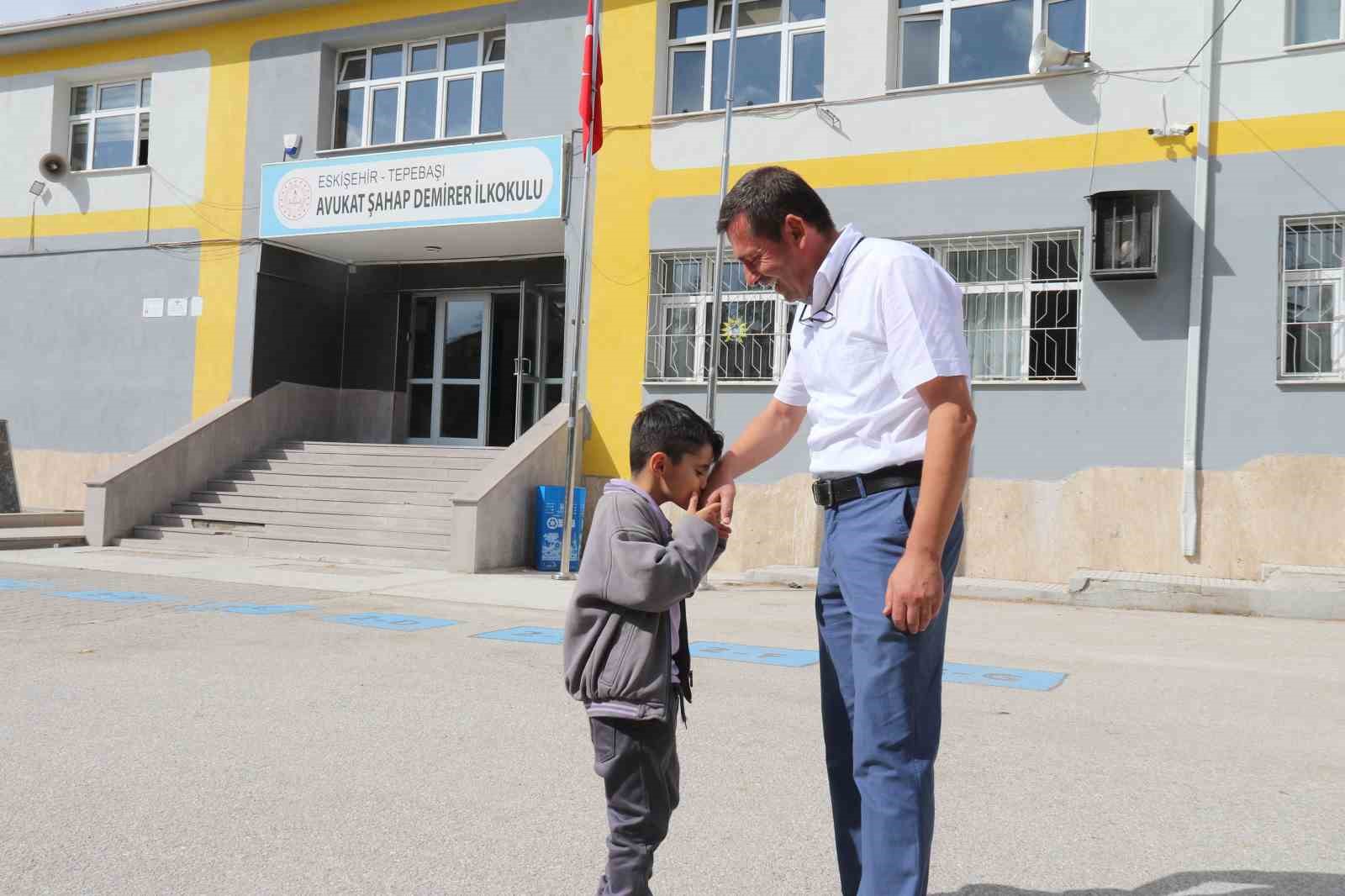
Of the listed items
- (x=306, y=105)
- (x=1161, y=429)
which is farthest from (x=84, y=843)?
(x=306, y=105)

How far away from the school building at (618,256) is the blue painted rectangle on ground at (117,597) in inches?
131

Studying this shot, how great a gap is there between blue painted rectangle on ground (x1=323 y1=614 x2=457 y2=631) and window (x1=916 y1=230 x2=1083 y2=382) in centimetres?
637

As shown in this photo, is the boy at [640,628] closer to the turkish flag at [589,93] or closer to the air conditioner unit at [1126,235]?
the air conditioner unit at [1126,235]

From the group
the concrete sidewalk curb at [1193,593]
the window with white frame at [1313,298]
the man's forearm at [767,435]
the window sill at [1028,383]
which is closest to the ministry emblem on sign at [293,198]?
the window sill at [1028,383]

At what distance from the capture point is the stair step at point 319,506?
44.5 feet

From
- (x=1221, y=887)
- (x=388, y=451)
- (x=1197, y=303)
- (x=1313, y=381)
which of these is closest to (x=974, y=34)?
(x=1197, y=303)

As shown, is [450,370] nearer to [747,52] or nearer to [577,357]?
[577,357]

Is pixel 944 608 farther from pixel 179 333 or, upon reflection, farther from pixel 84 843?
pixel 179 333

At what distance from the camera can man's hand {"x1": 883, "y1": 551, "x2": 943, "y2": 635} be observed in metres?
2.46

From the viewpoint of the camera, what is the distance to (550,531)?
1293 centimetres

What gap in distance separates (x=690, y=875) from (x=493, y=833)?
0.69 meters

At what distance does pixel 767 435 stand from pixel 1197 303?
947cm

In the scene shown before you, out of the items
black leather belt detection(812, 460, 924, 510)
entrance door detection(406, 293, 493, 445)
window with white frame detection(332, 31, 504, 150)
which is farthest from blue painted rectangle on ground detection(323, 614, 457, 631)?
entrance door detection(406, 293, 493, 445)

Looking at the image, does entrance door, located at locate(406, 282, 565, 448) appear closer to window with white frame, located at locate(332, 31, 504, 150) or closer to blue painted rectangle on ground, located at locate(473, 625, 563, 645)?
window with white frame, located at locate(332, 31, 504, 150)
